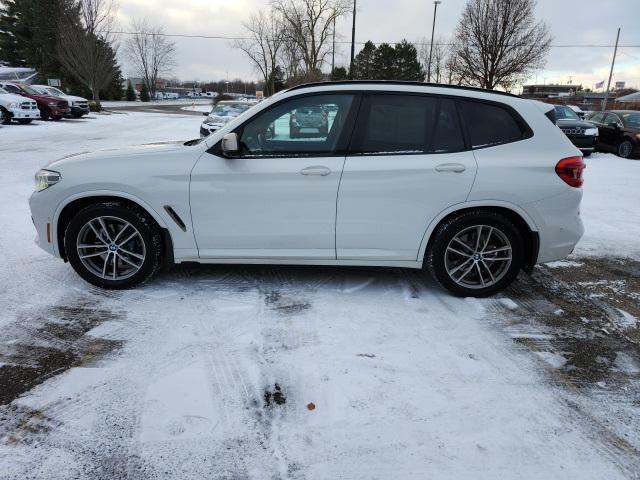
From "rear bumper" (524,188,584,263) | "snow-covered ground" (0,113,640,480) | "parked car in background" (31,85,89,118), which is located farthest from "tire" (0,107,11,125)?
"rear bumper" (524,188,584,263)

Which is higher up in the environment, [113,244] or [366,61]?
[366,61]

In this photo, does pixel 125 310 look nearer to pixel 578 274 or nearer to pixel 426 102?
pixel 426 102

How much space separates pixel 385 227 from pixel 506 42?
28812mm

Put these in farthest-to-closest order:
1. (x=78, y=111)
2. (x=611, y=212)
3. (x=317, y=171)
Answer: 1. (x=78, y=111)
2. (x=611, y=212)
3. (x=317, y=171)

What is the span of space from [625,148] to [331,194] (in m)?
16.0

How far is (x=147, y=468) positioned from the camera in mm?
2234

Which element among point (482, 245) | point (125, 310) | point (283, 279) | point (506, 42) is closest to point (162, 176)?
point (125, 310)

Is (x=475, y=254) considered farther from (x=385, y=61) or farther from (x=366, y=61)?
(x=366, y=61)

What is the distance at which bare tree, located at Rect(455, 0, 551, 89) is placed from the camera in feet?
90.3

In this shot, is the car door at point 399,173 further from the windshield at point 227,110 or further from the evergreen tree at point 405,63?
the evergreen tree at point 405,63

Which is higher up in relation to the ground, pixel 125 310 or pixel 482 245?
pixel 482 245

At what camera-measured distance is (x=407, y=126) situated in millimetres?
3924

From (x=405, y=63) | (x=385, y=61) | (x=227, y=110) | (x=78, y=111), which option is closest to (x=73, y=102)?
(x=78, y=111)

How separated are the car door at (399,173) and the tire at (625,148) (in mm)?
15031
